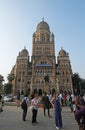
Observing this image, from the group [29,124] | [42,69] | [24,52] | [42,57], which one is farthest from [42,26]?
[29,124]

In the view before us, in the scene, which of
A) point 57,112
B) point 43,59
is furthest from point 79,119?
point 43,59

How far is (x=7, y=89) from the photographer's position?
271 feet

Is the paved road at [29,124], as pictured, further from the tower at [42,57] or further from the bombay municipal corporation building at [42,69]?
the bombay municipal corporation building at [42,69]

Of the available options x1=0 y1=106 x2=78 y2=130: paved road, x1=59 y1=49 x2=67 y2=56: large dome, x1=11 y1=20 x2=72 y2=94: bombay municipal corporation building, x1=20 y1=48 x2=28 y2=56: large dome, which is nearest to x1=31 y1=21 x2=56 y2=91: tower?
x1=11 y1=20 x2=72 y2=94: bombay municipal corporation building

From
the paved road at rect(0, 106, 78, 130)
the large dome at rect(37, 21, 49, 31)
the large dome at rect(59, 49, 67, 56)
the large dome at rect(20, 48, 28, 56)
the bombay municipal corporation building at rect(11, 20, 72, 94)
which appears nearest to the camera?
the paved road at rect(0, 106, 78, 130)

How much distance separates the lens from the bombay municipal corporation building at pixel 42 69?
277 ft

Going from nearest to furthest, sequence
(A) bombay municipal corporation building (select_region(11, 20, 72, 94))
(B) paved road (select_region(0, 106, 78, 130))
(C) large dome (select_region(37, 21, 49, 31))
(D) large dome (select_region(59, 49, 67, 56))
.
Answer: (B) paved road (select_region(0, 106, 78, 130)) < (A) bombay municipal corporation building (select_region(11, 20, 72, 94)) < (D) large dome (select_region(59, 49, 67, 56)) < (C) large dome (select_region(37, 21, 49, 31))

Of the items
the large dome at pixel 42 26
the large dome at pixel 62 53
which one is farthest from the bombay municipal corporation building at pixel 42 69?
the large dome at pixel 42 26

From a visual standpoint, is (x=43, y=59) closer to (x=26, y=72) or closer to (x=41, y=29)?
(x=26, y=72)

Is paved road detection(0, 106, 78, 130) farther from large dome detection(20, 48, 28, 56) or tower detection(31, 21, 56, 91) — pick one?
large dome detection(20, 48, 28, 56)

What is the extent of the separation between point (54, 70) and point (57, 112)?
77098 mm

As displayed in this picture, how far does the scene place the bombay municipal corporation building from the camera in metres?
84.3

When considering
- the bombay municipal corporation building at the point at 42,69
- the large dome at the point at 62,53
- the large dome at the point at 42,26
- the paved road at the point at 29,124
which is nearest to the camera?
the paved road at the point at 29,124

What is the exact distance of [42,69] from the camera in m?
86.9
